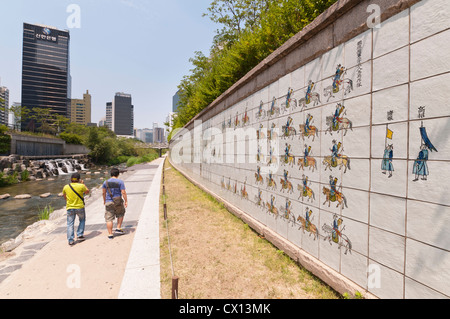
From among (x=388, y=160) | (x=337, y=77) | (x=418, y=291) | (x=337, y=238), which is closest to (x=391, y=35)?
(x=337, y=77)

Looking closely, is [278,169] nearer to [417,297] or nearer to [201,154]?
[417,297]

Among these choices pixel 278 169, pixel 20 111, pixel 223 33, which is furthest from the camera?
pixel 20 111

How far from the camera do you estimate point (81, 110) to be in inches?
5719

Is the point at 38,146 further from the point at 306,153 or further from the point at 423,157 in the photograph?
the point at 423,157

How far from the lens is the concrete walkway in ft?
10.8

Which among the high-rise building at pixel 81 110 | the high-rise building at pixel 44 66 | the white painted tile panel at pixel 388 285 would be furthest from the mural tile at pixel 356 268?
the high-rise building at pixel 81 110

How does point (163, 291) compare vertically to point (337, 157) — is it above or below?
below

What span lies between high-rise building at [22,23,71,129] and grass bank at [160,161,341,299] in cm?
12095

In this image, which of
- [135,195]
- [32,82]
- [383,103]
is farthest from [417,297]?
[32,82]

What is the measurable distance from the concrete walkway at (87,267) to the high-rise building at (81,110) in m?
166

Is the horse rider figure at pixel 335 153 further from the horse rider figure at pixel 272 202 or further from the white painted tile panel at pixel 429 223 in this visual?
the horse rider figure at pixel 272 202

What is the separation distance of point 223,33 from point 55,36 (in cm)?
11707

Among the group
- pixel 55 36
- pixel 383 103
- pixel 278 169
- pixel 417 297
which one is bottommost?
pixel 417 297

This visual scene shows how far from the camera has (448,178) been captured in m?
2.02
